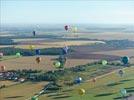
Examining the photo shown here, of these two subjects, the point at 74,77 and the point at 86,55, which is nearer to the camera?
the point at 74,77

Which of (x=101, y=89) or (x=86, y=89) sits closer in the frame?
(x=86, y=89)

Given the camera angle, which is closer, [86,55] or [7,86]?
[7,86]

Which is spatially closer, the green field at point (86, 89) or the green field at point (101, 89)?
the green field at point (101, 89)

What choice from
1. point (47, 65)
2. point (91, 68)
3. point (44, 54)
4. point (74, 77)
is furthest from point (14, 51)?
point (74, 77)

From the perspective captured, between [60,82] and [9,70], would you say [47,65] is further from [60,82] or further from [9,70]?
[60,82]

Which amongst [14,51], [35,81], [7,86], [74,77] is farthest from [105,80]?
[14,51]

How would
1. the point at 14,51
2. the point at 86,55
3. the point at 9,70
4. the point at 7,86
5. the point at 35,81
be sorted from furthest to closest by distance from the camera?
the point at 14,51
the point at 86,55
the point at 9,70
the point at 35,81
the point at 7,86

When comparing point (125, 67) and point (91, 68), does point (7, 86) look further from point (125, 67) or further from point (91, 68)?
point (125, 67)

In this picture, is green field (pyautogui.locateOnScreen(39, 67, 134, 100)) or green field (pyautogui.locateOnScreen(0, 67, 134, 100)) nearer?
green field (pyautogui.locateOnScreen(39, 67, 134, 100))

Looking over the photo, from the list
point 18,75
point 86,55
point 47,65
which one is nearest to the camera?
point 18,75
